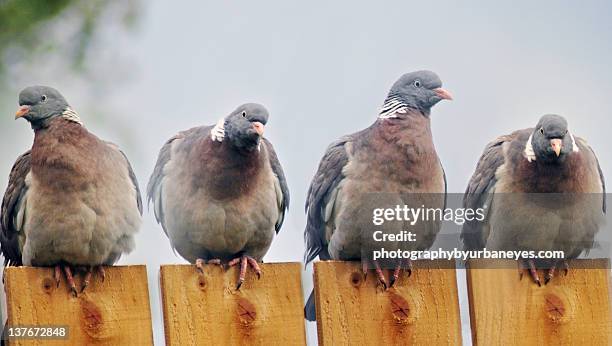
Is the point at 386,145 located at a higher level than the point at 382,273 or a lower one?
higher

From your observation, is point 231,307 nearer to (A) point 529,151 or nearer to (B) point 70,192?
(B) point 70,192

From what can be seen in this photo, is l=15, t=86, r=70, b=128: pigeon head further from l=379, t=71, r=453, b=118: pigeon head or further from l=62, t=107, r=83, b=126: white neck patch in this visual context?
l=379, t=71, r=453, b=118: pigeon head

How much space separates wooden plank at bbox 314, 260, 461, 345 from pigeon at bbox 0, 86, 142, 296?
2.03 meters

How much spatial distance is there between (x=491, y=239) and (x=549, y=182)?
0.65 m

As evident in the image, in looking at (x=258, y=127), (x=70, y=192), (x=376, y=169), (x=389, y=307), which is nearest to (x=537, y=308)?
(x=389, y=307)

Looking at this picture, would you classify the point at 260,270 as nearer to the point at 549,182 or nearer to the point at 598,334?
the point at 598,334

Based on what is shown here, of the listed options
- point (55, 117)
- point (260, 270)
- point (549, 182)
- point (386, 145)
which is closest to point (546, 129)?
point (549, 182)

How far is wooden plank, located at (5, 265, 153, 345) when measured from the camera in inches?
135

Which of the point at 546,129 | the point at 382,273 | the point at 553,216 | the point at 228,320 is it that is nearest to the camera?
the point at 228,320

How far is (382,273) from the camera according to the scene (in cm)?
391

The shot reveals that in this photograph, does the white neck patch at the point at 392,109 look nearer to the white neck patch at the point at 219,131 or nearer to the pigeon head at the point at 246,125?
the pigeon head at the point at 246,125

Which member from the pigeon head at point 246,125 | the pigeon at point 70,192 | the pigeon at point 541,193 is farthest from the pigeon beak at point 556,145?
the pigeon at point 70,192

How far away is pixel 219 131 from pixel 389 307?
251cm

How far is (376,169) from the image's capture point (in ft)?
19.0
